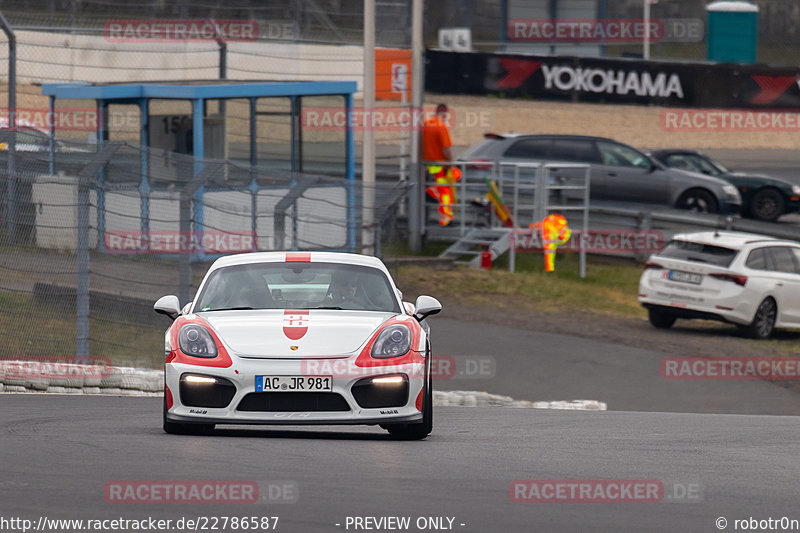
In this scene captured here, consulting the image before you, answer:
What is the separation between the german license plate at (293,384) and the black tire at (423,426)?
2.15ft

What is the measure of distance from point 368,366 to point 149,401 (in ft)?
13.9

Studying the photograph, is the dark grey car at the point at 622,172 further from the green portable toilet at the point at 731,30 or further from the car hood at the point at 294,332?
the green portable toilet at the point at 731,30

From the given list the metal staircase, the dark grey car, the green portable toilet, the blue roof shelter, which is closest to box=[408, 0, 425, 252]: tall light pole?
the metal staircase

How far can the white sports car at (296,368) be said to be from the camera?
8.14 m

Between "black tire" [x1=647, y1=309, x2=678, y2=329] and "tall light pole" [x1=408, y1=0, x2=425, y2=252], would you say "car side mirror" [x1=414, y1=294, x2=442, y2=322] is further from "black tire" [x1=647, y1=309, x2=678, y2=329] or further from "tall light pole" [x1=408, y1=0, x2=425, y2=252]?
"tall light pole" [x1=408, y1=0, x2=425, y2=252]

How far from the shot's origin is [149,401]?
11938 millimetres

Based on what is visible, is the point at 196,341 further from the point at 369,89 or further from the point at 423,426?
the point at 369,89

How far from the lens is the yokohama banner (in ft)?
69.9

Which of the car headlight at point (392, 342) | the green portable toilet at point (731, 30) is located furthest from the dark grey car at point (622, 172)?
the green portable toilet at point (731, 30)

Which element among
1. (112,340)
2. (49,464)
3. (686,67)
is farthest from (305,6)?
(49,464)

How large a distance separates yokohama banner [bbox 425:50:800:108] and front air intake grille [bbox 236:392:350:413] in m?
14.5

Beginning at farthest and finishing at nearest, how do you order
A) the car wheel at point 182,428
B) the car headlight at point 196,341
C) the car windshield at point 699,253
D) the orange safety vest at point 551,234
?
the orange safety vest at point 551,234 → the car windshield at point 699,253 → the car wheel at point 182,428 → the car headlight at point 196,341

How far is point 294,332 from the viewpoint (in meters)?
8.35

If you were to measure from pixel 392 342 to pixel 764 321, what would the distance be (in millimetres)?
11627
